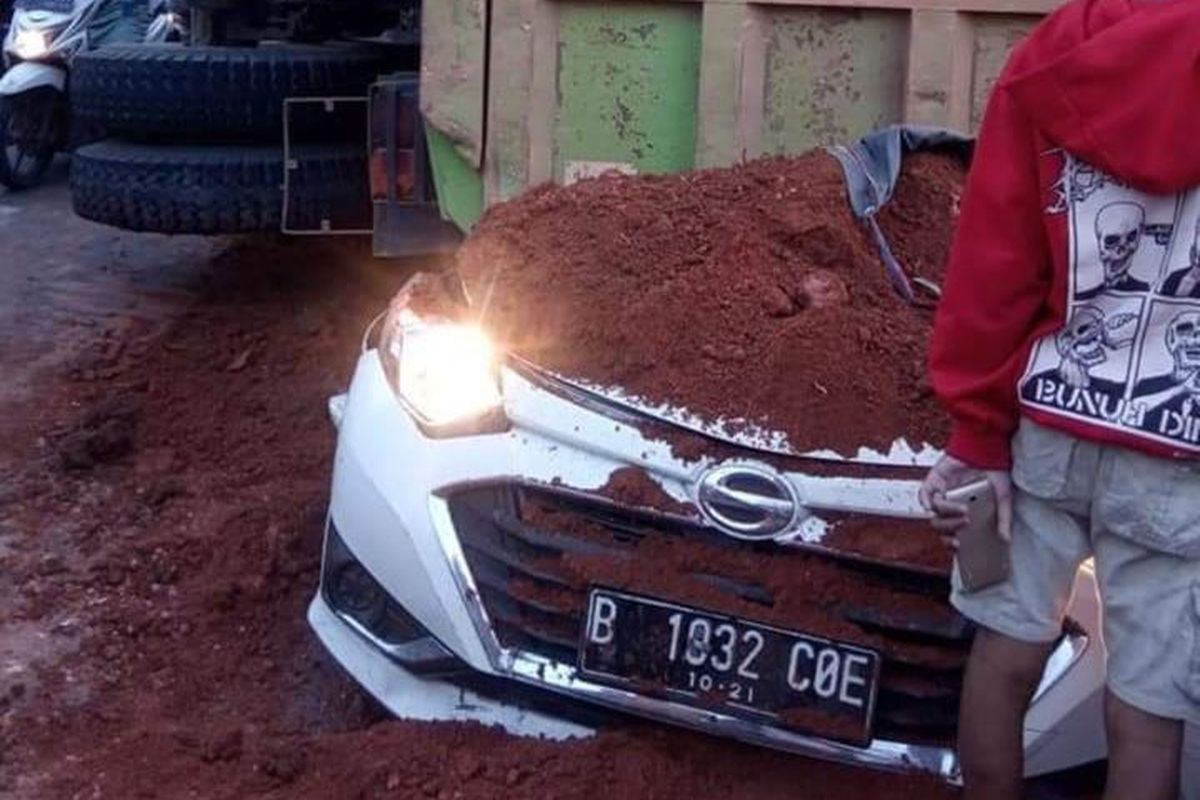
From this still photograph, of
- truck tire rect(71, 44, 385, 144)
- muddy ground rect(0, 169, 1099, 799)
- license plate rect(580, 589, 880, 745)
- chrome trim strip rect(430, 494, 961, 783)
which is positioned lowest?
muddy ground rect(0, 169, 1099, 799)

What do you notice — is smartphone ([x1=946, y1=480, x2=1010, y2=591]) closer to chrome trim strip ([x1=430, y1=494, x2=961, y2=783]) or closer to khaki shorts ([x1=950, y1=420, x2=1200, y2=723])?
khaki shorts ([x1=950, y1=420, x2=1200, y2=723])

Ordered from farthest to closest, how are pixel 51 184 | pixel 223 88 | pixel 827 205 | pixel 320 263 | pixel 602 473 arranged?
1. pixel 51 184
2. pixel 320 263
3. pixel 223 88
4. pixel 827 205
5. pixel 602 473

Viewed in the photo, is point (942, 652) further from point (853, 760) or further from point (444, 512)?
point (444, 512)

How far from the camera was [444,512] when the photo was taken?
3537mm

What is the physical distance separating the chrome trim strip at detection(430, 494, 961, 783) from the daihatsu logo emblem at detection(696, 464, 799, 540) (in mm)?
317

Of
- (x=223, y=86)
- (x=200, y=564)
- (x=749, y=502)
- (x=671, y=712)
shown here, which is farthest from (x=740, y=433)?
(x=223, y=86)

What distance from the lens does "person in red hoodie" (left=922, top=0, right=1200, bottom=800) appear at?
2.68 metres

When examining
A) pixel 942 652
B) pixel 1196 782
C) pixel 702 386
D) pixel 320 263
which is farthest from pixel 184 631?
pixel 320 263

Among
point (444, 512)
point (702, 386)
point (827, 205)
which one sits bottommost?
point (444, 512)

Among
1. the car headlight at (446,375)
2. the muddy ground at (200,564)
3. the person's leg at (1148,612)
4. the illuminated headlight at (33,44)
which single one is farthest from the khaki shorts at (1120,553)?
the illuminated headlight at (33,44)

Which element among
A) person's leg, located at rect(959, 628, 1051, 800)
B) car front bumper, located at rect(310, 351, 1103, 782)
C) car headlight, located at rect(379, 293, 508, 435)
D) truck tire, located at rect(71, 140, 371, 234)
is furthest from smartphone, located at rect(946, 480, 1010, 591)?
truck tire, located at rect(71, 140, 371, 234)

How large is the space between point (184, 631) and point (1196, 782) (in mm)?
2426

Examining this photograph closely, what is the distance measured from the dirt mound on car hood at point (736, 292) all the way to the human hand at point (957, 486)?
15.5 inches

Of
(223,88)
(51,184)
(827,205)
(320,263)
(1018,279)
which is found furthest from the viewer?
(51,184)
